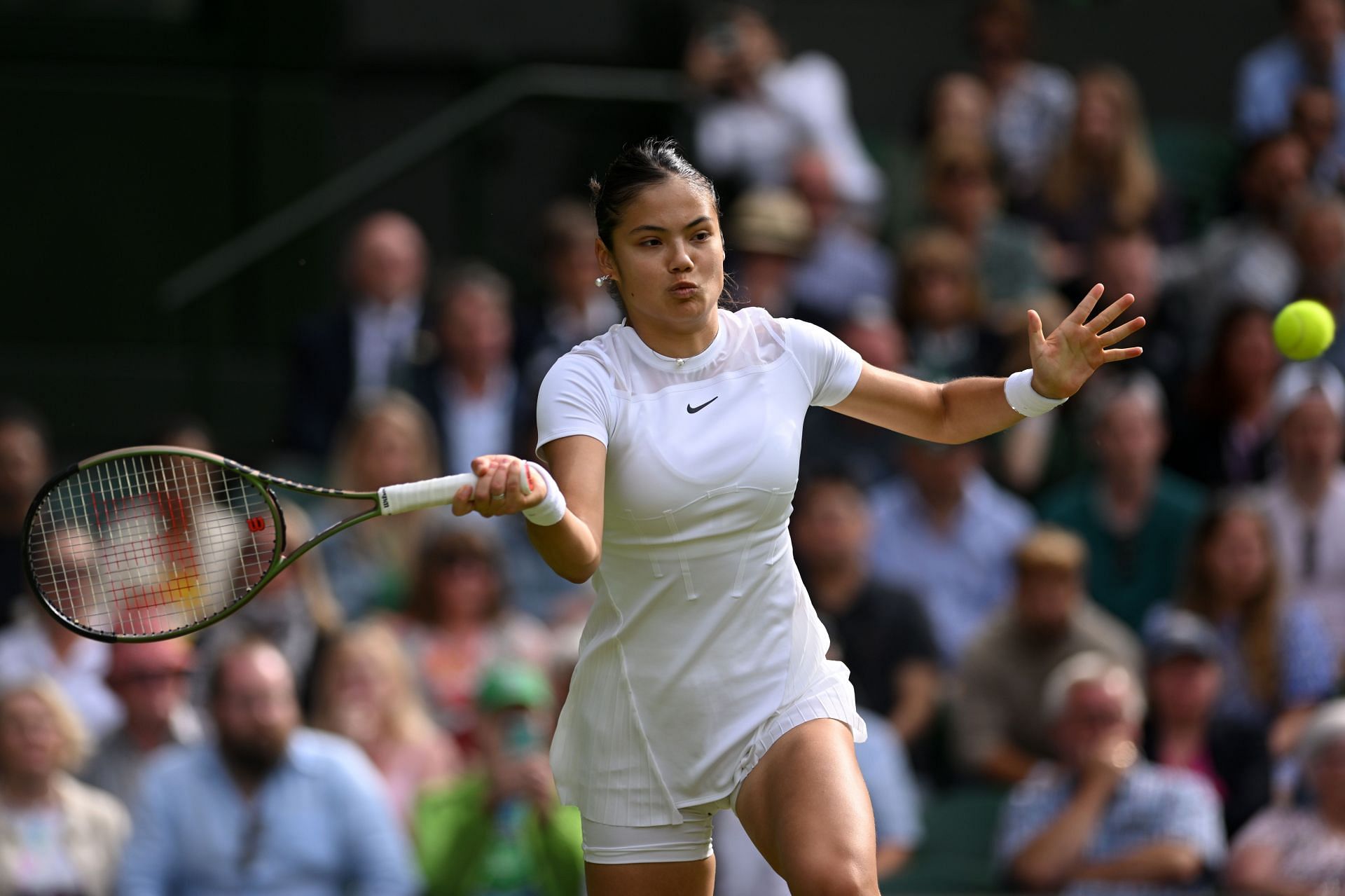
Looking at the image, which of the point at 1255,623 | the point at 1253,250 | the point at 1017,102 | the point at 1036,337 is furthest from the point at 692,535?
the point at 1017,102

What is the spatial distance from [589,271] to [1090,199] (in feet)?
8.42

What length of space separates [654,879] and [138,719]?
146 inches

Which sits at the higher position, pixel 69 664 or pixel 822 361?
pixel 822 361

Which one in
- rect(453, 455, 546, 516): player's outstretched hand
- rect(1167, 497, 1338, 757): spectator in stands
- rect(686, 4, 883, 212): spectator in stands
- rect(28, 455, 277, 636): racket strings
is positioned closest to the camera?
rect(453, 455, 546, 516): player's outstretched hand

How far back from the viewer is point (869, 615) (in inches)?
306

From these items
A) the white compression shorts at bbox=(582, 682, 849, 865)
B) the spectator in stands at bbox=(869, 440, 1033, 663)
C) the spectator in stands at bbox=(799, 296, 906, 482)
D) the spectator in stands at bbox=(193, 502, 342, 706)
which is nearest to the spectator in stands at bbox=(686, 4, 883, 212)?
the spectator in stands at bbox=(799, 296, 906, 482)

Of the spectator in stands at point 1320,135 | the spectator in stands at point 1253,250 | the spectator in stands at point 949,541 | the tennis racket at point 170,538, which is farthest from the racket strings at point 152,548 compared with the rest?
the spectator in stands at point 1320,135

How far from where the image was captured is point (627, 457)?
13.3 ft

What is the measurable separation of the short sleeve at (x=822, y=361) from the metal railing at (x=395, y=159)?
241 inches

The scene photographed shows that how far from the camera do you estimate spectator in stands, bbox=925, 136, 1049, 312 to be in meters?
9.32

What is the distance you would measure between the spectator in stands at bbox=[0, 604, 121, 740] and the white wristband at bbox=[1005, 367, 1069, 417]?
4453 mm

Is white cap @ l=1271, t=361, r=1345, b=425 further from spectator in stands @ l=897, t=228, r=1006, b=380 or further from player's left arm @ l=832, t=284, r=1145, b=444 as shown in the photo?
player's left arm @ l=832, t=284, r=1145, b=444

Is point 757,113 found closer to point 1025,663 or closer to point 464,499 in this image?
point 1025,663

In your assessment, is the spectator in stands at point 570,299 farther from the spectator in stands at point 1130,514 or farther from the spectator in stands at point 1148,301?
the spectator in stands at point 1148,301
